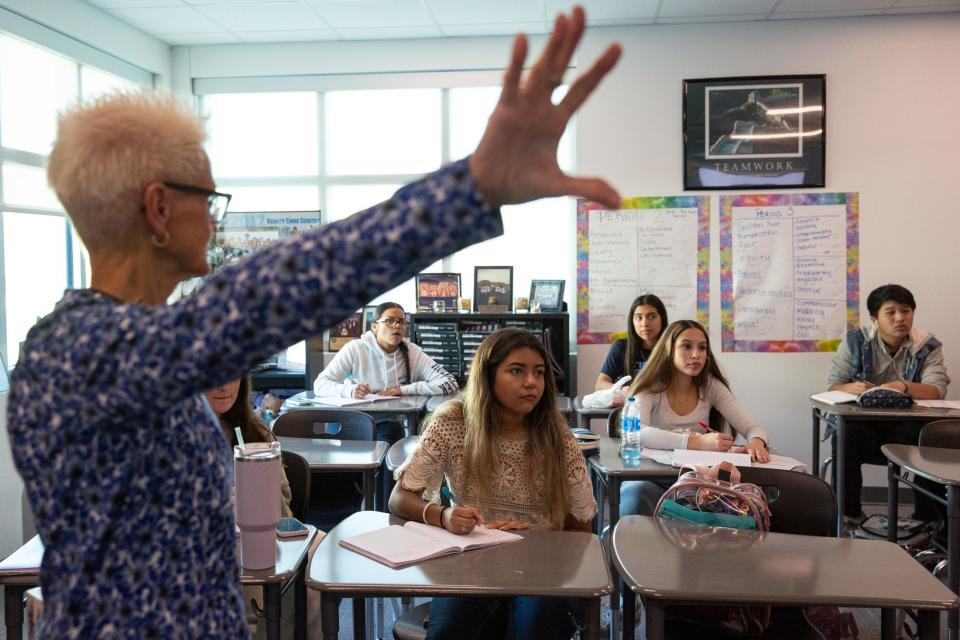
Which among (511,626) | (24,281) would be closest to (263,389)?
(24,281)

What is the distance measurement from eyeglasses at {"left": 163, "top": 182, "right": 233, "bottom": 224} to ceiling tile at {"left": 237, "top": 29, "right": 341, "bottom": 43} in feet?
16.9

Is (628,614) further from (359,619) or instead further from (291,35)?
(291,35)

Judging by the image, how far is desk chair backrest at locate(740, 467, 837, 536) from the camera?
7.93ft

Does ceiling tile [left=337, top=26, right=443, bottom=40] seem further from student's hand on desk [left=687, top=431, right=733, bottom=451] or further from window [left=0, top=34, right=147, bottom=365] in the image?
student's hand on desk [left=687, top=431, right=733, bottom=451]

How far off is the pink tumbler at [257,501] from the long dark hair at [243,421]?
76cm

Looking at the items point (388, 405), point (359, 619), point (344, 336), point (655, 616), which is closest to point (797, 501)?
point (655, 616)

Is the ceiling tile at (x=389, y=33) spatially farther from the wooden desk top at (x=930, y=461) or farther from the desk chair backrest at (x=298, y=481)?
the wooden desk top at (x=930, y=461)

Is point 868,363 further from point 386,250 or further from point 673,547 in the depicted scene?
point 386,250

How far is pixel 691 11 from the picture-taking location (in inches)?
209

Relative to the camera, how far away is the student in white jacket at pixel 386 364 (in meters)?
5.03

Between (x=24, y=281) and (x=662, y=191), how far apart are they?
4.06 m

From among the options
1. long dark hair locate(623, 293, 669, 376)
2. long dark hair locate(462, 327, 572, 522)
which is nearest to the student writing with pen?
long dark hair locate(462, 327, 572, 522)

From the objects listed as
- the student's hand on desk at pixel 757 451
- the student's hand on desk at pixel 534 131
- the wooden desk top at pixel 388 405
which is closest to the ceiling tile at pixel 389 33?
the wooden desk top at pixel 388 405

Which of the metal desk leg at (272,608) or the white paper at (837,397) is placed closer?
the metal desk leg at (272,608)
